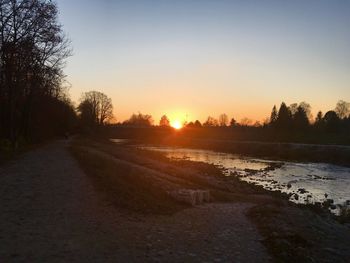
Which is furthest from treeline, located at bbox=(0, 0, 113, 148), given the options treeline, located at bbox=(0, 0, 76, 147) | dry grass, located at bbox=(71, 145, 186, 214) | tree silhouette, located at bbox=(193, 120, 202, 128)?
tree silhouette, located at bbox=(193, 120, 202, 128)

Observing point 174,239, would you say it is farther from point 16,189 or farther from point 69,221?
point 16,189

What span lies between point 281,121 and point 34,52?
9395cm

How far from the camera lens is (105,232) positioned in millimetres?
10477

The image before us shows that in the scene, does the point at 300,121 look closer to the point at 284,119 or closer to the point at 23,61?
the point at 284,119

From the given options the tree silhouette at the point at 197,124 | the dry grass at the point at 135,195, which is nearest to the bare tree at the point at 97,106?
the tree silhouette at the point at 197,124

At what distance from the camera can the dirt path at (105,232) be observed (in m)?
8.83

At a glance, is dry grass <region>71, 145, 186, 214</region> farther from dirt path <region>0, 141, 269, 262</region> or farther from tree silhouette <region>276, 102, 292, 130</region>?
tree silhouette <region>276, 102, 292, 130</region>

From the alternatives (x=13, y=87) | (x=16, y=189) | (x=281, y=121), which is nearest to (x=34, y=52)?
(x=13, y=87)

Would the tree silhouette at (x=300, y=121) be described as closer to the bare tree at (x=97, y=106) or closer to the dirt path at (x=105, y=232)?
the bare tree at (x=97, y=106)

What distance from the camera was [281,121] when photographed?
386 ft

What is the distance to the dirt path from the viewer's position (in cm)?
883

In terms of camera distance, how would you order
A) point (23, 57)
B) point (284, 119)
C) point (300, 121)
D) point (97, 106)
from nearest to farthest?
point (23, 57), point (284, 119), point (300, 121), point (97, 106)

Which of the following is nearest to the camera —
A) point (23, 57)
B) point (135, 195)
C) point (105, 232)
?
point (105, 232)

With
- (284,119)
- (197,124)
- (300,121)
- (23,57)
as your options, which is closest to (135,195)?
(23,57)
